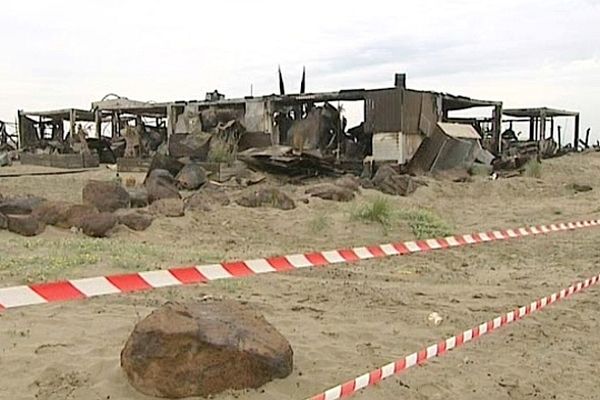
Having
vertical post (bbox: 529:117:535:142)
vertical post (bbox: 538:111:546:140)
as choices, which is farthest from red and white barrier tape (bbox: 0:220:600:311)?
vertical post (bbox: 529:117:535:142)

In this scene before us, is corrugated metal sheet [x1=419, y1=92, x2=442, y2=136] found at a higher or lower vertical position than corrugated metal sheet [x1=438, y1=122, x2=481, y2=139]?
higher

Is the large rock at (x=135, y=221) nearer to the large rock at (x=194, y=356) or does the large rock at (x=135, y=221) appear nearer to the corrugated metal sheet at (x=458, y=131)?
the large rock at (x=194, y=356)

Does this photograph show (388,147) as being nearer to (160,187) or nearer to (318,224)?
(160,187)

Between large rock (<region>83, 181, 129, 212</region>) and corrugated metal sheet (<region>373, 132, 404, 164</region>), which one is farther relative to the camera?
corrugated metal sheet (<region>373, 132, 404, 164</region>)

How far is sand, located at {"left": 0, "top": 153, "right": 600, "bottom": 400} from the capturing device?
4727 millimetres

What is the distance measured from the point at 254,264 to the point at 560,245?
25.9ft

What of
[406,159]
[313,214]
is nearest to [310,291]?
[313,214]

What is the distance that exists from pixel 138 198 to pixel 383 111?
34.8ft

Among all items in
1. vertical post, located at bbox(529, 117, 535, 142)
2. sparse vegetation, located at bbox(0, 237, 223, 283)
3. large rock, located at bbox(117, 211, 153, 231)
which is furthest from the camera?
vertical post, located at bbox(529, 117, 535, 142)

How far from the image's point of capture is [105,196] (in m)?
13.4

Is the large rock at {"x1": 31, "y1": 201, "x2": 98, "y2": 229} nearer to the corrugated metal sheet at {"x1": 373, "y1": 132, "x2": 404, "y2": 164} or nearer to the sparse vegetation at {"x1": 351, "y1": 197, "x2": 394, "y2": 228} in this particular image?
the sparse vegetation at {"x1": 351, "y1": 197, "x2": 394, "y2": 228}

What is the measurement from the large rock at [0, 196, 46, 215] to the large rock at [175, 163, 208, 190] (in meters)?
5.65

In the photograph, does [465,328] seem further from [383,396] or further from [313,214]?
[313,214]

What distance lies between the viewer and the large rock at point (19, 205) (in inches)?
467
